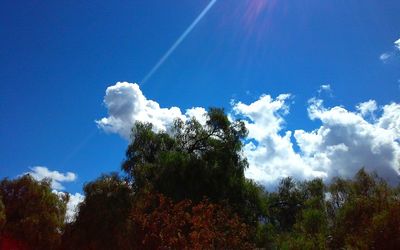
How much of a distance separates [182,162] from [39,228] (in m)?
9.59

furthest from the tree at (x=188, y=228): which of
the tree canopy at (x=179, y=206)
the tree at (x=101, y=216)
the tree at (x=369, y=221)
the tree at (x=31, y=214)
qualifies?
the tree at (x=31, y=214)

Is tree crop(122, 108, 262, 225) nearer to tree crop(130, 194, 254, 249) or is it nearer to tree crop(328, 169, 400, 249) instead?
tree crop(130, 194, 254, 249)

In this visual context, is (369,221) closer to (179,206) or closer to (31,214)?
(179,206)

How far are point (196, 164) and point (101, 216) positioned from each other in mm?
6702

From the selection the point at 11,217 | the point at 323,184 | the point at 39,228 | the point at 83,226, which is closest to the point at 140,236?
the point at 83,226

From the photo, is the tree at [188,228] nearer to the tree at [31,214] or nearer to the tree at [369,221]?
the tree at [369,221]

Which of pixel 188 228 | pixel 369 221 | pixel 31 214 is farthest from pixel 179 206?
pixel 31 214

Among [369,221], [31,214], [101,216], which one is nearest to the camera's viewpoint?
[369,221]

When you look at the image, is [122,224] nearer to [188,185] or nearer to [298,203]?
[188,185]

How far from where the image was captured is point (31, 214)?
29.4 meters

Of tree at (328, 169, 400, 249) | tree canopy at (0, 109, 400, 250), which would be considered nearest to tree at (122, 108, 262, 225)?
tree canopy at (0, 109, 400, 250)

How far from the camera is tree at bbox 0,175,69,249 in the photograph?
2830cm

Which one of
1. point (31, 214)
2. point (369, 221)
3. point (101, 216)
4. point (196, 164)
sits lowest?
point (369, 221)

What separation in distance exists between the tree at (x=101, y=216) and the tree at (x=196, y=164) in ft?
4.77
